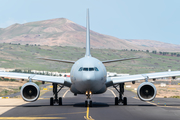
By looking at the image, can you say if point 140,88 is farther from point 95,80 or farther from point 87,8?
point 87,8

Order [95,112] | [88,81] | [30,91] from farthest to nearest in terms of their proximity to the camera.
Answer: [30,91] < [88,81] < [95,112]

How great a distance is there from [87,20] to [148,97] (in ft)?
42.0

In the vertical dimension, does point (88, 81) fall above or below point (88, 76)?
below

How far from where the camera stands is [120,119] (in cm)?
2191

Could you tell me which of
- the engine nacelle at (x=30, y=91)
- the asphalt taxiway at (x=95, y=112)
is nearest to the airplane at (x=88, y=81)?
the engine nacelle at (x=30, y=91)

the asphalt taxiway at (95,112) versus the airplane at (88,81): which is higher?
the airplane at (88,81)

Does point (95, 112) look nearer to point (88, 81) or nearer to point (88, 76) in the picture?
point (88, 81)

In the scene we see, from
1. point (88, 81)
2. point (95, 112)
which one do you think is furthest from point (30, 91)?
point (95, 112)

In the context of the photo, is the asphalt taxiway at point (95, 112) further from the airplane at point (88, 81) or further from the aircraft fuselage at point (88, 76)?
the aircraft fuselage at point (88, 76)

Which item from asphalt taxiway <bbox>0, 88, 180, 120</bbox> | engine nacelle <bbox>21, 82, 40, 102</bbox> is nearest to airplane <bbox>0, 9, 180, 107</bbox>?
engine nacelle <bbox>21, 82, 40, 102</bbox>

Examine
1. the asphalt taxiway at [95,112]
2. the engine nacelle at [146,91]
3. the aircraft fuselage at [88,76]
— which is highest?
the aircraft fuselage at [88,76]

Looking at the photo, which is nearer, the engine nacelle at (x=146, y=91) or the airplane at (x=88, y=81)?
the airplane at (x=88, y=81)

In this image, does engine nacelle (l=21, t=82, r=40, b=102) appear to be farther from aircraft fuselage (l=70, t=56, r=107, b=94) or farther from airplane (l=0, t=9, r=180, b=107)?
aircraft fuselage (l=70, t=56, r=107, b=94)

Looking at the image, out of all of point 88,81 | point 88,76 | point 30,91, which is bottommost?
point 30,91
